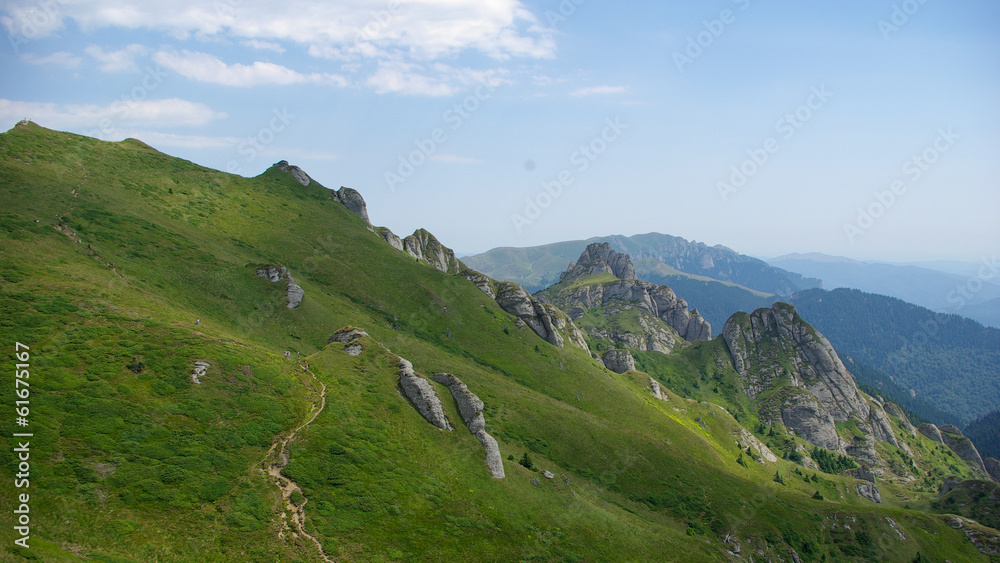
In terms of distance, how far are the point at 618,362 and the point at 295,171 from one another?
141 meters

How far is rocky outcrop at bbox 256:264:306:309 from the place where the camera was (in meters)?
93.2

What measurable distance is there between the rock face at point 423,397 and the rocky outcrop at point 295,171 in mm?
130840

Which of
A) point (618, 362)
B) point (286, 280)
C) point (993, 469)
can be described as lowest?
point (993, 469)

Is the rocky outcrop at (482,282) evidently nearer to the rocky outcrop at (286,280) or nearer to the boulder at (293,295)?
the boulder at (293,295)

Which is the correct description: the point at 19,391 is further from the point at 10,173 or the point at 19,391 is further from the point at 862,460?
the point at 862,460

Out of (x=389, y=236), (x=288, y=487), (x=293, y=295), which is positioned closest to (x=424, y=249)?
(x=389, y=236)

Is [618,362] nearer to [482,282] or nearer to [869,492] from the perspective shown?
[482,282]

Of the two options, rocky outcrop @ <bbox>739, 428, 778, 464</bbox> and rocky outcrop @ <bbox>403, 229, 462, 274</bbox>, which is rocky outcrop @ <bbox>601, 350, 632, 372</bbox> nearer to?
rocky outcrop @ <bbox>739, 428, 778, 464</bbox>

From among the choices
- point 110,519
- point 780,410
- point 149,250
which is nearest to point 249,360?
point 110,519

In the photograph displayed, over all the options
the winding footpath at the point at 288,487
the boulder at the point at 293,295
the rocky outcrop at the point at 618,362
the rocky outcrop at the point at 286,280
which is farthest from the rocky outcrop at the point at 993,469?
the rocky outcrop at the point at 286,280

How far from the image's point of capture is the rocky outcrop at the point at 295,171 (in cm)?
16969

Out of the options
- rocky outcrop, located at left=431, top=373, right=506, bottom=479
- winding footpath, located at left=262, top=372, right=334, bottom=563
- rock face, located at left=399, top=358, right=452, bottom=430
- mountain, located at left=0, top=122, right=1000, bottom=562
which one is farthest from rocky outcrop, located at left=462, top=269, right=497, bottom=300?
winding footpath, located at left=262, top=372, right=334, bottom=563

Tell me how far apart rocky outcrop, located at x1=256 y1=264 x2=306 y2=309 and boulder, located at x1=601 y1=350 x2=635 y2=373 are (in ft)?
386

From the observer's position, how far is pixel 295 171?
563 feet
